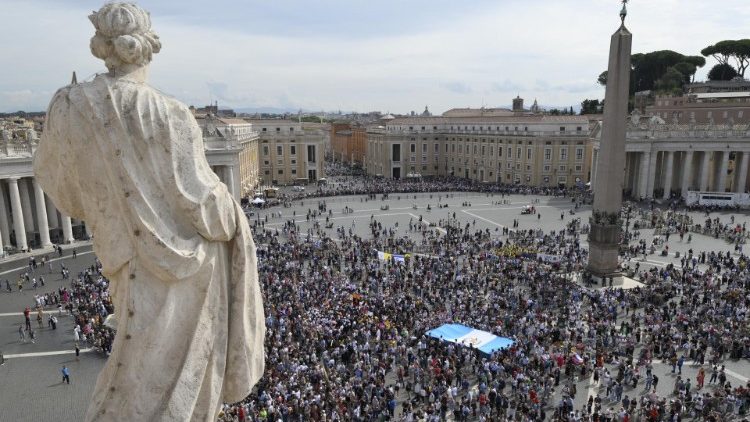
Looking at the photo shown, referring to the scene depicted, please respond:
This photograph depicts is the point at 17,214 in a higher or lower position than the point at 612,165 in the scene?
lower

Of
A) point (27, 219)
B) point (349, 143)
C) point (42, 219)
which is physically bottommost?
point (27, 219)

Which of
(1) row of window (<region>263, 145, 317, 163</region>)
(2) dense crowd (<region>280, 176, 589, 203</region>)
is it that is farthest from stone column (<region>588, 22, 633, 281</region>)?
(1) row of window (<region>263, 145, 317, 163</region>)

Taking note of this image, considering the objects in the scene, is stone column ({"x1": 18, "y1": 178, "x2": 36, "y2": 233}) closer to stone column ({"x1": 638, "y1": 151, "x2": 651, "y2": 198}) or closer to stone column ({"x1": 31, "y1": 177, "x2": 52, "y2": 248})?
stone column ({"x1": 31, "y1": 177, "x2": 52, "y2": 248})

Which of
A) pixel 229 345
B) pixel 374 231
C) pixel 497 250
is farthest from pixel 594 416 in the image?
pixel 374 231

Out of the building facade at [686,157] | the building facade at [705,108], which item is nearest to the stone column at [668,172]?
the building facade at [686,157]

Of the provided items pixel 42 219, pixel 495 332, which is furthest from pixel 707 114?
pixel 42 219

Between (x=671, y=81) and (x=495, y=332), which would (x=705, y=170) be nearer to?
(x=671, y=81)

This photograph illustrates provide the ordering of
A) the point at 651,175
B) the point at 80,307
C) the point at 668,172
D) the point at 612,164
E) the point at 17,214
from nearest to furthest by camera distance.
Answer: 1. the point at 80,307
2. the point at 612,164
3. the point at 17,214
4. the point at 668,172
5. the point at 651,175

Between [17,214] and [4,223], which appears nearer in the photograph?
[17,214]

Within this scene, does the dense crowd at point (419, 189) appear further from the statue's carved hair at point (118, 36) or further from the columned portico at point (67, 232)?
the statue's carved hair at point (118, 36)
